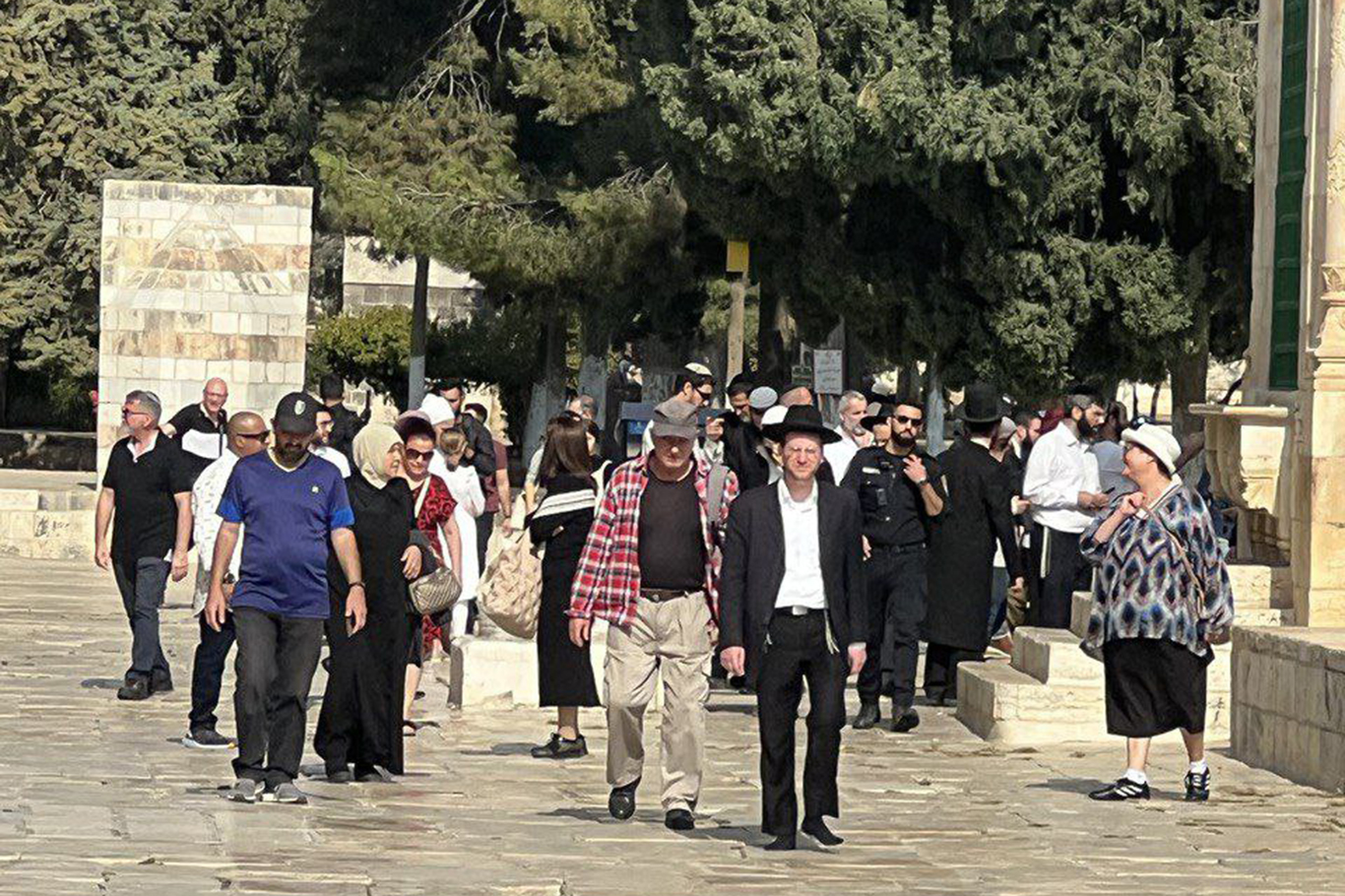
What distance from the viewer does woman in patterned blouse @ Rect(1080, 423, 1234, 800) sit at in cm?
1171

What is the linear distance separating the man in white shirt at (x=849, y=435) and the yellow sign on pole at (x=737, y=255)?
1694cm

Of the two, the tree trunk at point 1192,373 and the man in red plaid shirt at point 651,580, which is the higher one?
the tree trunk at point 1192,373

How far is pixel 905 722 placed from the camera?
14969 mm

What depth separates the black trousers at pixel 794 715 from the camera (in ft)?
33.8

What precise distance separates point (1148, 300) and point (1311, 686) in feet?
62.8

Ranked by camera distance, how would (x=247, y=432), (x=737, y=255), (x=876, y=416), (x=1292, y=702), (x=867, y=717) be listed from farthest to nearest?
1. (x=737, y=255)
2. (x=876, y=416)
3. (x=867, y=717)
4. (x=1292, y=702)
5. (x=247, y=432)

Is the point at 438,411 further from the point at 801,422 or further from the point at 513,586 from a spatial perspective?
the point at 801,422

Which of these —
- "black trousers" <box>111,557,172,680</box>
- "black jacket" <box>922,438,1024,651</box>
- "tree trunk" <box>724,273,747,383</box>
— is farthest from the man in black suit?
"tree trunk" <box>724,273,747,383</box>

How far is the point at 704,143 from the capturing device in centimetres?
3244

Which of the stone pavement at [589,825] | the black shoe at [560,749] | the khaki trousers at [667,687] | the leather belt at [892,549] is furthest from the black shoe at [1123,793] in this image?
the leather belt at [892,549]

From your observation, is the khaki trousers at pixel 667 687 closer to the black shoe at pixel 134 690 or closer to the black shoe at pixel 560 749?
the black shoe at pixel 560 749

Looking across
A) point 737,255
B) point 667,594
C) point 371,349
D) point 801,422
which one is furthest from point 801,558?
point 371,349

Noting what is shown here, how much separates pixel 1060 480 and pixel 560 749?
4.79 meters

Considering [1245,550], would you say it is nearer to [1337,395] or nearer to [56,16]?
[1337,395]
